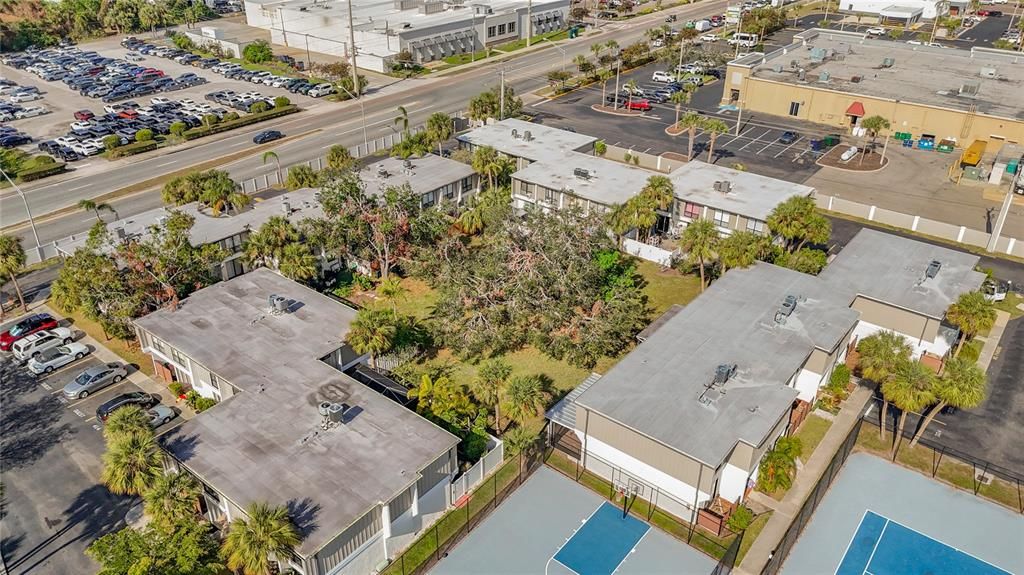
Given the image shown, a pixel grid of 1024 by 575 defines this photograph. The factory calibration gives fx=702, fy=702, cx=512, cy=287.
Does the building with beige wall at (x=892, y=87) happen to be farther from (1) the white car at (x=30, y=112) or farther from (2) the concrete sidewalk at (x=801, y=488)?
(1) the white car at (x=30, y=112)

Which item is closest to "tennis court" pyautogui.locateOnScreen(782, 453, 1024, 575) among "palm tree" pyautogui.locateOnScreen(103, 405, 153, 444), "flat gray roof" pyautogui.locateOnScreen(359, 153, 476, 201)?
"palm tree" pyautogui.locateOnScreen(103, 405, 153, 444)

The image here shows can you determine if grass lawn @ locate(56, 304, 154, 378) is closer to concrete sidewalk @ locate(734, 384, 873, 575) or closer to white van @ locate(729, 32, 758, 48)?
concrete sidewalk @ locate(734, 384, 873, 575)

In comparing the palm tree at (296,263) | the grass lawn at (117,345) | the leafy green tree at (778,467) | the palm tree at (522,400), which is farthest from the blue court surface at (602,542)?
the grass lawn at (117,345)

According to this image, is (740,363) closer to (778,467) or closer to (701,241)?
(778,467)

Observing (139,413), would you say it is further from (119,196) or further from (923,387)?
(119,196)

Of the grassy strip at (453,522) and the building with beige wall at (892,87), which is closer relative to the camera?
the grassy strip at (453,522)

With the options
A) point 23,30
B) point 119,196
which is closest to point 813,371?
point 119,196
